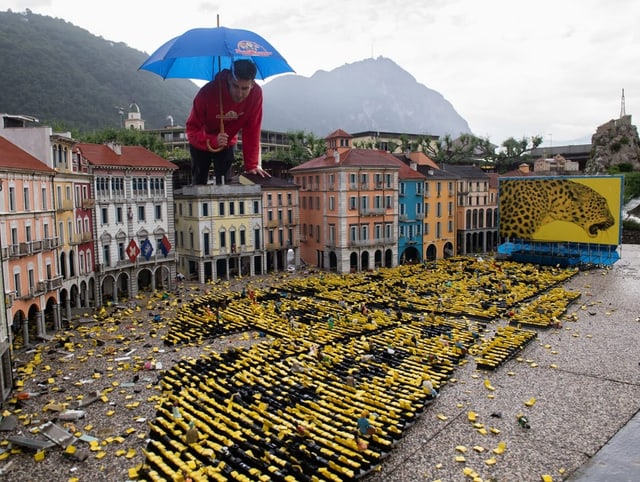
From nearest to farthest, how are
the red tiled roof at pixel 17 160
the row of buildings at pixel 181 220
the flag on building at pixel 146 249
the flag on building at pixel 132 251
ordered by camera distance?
the red tiled roof at pixel 17 160, the row of buildings at pixel 181 220, the flag on building at pixel 132 251, the flag on building at pixel 146 249

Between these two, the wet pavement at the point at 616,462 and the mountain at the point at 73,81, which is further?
the mountain at the point at 73,81

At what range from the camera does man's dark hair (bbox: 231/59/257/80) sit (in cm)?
2191

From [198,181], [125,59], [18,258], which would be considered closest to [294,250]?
[18,258]

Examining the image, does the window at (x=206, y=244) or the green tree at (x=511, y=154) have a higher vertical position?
the green tree at (x=511, y=154)

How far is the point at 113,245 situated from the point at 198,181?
28795 millimetres

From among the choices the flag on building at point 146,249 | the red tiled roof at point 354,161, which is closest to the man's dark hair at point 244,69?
the flag on building at point 146,249

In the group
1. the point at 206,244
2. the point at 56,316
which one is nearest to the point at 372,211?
the point at 206,244

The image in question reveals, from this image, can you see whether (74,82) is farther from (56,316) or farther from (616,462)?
(616,462)

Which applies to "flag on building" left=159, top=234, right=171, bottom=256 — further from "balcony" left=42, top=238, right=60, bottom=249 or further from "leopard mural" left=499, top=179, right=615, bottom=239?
"leopard mural" left=499, top=179, right=615, bottom=239

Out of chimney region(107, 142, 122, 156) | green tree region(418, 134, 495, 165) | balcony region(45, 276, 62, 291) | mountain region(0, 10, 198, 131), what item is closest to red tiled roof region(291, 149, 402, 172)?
chimney region(107, 142, 122, 156)

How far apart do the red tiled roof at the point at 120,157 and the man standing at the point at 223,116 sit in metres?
27.1

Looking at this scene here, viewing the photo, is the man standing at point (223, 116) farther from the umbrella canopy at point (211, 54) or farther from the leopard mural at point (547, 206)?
the leopard mural at point (547, 206)

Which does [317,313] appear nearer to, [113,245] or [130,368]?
[130,368]

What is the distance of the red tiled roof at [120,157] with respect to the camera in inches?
1861
